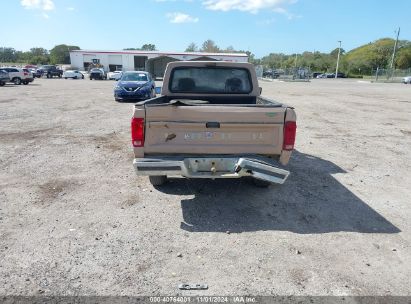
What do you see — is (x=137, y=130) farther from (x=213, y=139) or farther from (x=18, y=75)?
(x=18, y=75)

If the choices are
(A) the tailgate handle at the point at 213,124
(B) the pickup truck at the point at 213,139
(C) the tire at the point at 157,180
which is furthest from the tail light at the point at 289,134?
(C) the tire at the point at 157,180

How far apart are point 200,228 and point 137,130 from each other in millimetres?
1531

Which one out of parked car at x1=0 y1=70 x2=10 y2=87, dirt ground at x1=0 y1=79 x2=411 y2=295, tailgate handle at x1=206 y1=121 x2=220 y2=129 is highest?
tailgate handle at x1=206 y1=121 x2=220 y2=129

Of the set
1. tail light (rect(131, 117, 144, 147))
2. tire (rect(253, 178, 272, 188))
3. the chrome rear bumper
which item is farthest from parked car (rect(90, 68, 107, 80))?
the chrome rear bumper

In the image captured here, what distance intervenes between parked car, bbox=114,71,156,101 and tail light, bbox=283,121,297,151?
561 inches

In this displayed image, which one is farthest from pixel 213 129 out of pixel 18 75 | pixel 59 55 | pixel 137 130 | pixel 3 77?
pixel 59 55

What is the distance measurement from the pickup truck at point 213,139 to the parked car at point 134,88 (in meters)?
13.8

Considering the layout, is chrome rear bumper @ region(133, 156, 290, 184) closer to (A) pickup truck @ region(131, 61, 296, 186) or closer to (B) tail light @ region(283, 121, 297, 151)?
(A) pickup truck @ region(131, 61, 296, 186)

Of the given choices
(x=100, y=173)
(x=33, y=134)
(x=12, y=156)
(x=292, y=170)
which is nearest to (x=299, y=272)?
(x=292, y=170)

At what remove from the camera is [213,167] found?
14.7 ft

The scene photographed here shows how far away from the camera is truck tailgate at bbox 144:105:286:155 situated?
4.45 metres

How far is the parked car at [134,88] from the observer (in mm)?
17906

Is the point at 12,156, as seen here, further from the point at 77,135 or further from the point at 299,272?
the point at 299,272

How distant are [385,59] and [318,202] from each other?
115715mm
